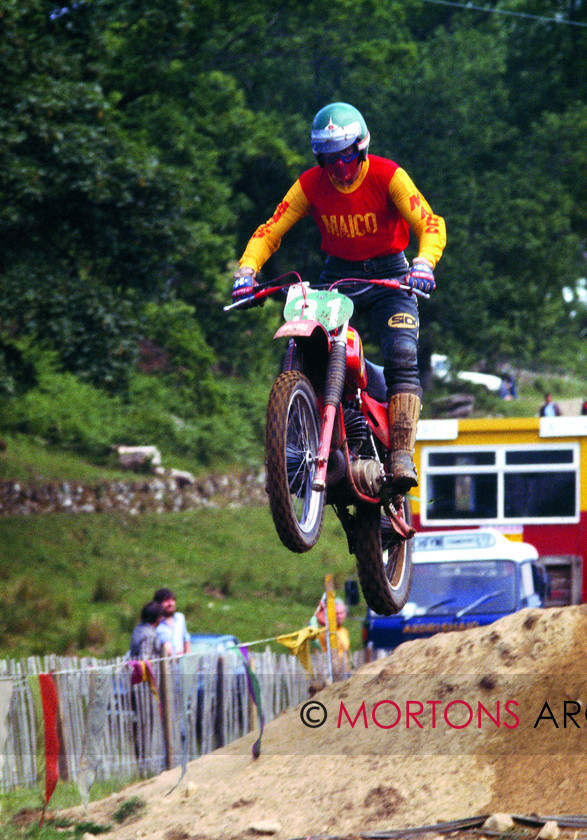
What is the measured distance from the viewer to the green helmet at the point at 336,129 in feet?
18.6

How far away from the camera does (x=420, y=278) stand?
5.83m

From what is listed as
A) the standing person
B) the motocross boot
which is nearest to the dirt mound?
the standing person

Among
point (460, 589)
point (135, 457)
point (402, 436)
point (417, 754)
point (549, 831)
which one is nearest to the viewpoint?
point (402, 436)

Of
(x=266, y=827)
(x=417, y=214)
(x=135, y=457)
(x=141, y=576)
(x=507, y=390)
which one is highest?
(x=507, y=390)

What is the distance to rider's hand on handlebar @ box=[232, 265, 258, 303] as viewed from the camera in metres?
6.04

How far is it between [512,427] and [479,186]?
1559cm

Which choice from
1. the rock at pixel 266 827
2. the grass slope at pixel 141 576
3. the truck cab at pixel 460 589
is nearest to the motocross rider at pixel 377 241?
the rock at pixel 266 827

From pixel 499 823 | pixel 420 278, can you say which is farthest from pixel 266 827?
pixel 420 278

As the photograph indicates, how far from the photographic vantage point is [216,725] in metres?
11.6

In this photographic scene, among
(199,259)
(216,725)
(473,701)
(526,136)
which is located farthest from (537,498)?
(526,136)

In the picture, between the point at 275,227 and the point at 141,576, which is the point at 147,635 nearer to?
the point at 275,227

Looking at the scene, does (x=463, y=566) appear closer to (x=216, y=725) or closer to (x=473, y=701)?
(x=216, y=725)

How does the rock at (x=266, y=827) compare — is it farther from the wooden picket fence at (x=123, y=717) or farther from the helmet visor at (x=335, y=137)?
the helmet visor at (x=335, y=137)

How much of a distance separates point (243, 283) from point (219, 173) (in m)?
20.3
